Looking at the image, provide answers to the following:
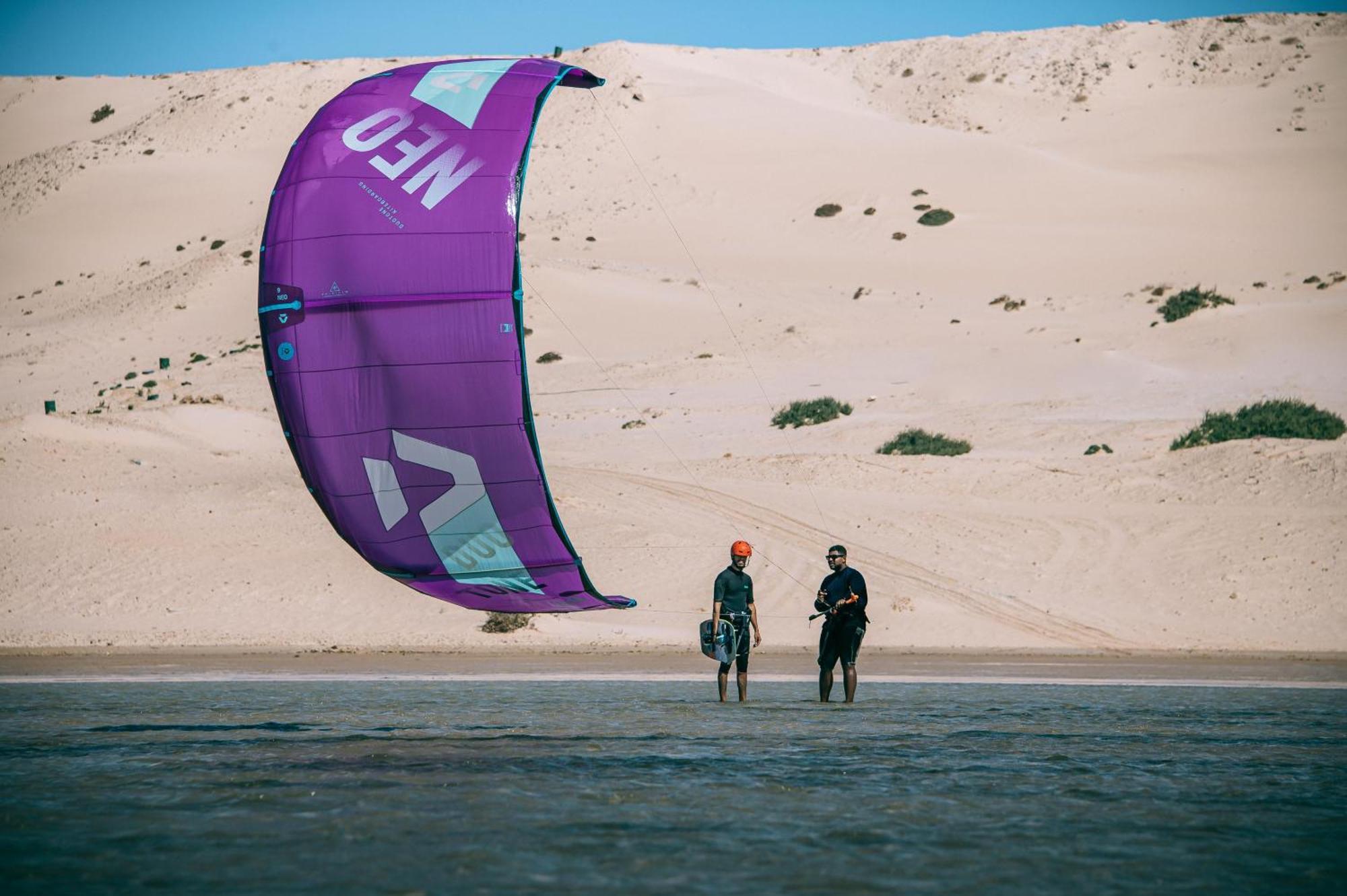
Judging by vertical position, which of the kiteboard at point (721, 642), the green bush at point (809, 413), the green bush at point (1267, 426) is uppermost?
the green bush at point (809, 413)

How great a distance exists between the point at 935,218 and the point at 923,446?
3288 cm

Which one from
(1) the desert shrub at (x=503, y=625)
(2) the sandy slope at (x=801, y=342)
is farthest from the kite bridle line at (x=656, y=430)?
(1) the desert shrub at (x=503, y=625)

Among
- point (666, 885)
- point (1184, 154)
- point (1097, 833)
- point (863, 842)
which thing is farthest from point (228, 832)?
point (1184, 154)

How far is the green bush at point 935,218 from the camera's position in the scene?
213 ft

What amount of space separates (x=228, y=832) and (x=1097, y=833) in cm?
554

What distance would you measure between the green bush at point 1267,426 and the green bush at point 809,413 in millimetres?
8669

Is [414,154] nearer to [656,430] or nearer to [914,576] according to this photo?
[914,576]

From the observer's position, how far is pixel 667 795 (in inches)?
441

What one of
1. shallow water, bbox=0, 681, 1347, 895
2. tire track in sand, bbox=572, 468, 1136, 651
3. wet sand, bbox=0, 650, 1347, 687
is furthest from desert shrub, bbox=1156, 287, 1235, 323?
shallow water, bbox=0, 681, 1347, 895

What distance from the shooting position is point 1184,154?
7625 cm

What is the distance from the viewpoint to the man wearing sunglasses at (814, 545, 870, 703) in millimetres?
15180

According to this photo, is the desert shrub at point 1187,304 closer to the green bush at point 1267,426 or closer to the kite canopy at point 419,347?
the green bush at point 1267,426

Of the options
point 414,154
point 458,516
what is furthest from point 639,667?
point 414,154

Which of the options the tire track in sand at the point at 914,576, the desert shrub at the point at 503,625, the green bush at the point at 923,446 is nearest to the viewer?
the desert shrub at the point at 503,625
